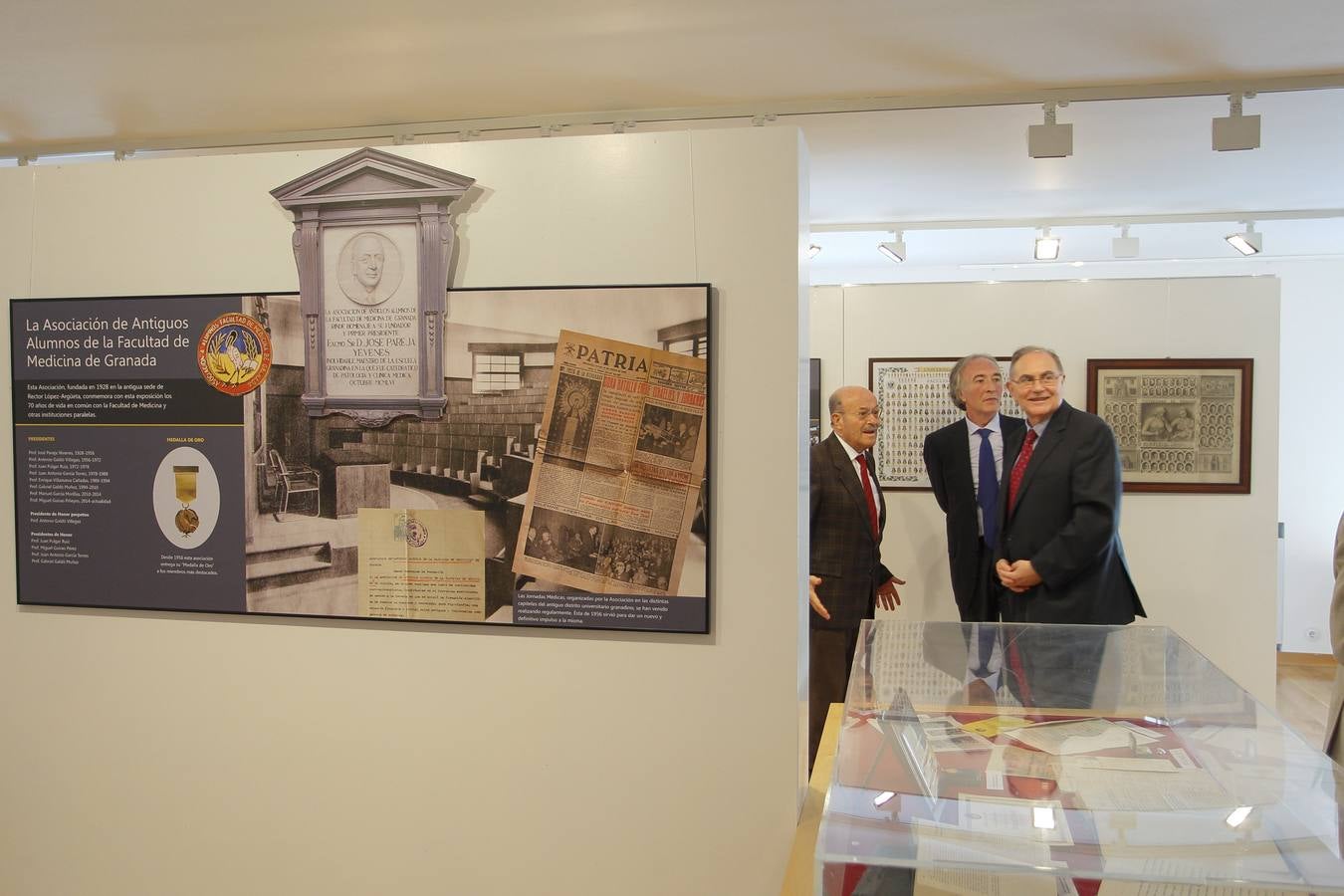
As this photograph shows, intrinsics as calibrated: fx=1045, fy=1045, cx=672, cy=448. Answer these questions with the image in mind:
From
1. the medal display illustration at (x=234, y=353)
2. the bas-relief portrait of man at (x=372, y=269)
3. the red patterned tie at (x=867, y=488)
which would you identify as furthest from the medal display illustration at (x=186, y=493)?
the red patterned tie at (x=867, y=488)

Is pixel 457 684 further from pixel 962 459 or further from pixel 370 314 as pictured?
pixel 962 459

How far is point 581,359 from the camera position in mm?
2691

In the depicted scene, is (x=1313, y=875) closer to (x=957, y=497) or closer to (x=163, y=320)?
(x=163, y=320)

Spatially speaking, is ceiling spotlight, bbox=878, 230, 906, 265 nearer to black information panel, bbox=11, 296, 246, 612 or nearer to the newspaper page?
the newspaper page

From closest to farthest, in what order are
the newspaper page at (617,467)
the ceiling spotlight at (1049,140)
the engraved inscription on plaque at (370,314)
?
1. the newspaper page at (617,467)
2. the engraved inscription on plaque at (370,314)
3. the ceiling spotlight at (1049,140)

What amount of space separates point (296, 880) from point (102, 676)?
0.83 m

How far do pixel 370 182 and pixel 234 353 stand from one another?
0.62m

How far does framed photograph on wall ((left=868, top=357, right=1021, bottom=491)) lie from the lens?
18.4 feet

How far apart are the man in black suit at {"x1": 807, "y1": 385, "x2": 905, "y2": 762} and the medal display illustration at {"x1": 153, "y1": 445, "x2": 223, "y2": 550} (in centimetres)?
230

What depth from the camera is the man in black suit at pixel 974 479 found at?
15.7ft

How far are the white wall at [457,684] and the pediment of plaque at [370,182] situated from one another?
64 mm

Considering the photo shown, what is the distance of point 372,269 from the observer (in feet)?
9.19

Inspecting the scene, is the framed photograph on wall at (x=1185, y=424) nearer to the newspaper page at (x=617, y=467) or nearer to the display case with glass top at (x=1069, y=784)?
the display case with glass top at (x=1069, y=784)

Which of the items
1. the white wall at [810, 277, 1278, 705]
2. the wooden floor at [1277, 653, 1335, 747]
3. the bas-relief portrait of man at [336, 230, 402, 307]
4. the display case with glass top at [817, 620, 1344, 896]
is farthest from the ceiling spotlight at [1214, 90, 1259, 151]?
the wooden floor at [1277, 653, 1335, 747]
